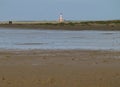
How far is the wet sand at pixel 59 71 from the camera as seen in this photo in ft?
41.3

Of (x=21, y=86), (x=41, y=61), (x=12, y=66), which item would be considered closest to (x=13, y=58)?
(x=41, y=61)

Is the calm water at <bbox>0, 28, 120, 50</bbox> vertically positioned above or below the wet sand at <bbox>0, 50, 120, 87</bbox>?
below

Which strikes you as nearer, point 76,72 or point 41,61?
point 76,72

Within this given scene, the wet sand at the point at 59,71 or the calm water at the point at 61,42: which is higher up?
the wet sand at the point at 59,71

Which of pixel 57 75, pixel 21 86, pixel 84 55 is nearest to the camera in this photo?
pixel 21 86

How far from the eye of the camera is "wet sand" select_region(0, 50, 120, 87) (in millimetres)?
12578

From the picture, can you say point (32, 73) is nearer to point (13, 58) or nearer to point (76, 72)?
point (76, 72)

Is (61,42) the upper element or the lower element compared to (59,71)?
lower

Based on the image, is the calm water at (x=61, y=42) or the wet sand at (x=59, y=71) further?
the calm water at (x=61, y=42)

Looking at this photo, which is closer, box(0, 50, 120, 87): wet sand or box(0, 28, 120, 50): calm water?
box(0, 50, 120, 87): wet sand

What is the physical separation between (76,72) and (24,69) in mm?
1840

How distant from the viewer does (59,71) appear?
Result: 595 inches

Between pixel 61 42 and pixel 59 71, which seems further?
pixel 61 42

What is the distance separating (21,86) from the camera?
1209cm
